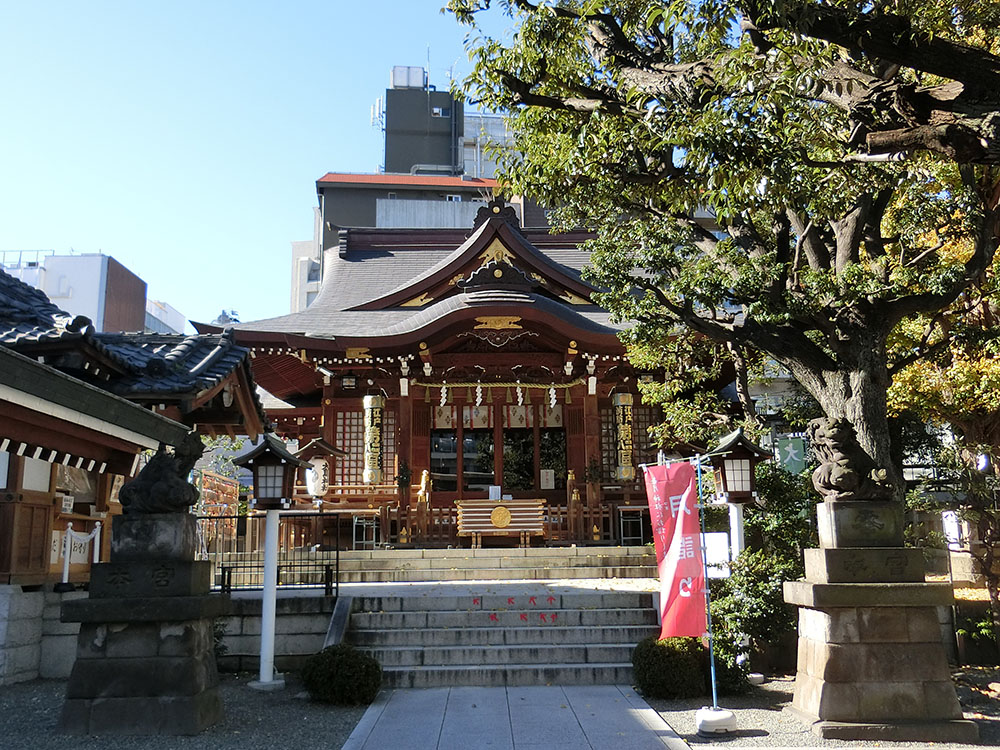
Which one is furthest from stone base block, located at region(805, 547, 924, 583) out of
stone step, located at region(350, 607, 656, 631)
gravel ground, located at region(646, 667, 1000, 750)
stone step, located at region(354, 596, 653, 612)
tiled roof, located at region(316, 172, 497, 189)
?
tiled roof, located at region(316, 172, 497, 189)

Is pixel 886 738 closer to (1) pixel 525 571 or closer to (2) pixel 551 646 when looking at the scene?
(2) pixel 551 646

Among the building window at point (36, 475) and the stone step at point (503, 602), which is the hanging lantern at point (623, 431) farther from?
the building window at point (36, 475)

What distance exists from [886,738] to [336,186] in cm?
3917

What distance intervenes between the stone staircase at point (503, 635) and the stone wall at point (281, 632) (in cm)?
45

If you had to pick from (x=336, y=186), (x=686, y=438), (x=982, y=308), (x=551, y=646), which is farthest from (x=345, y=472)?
(x=336, y=186)

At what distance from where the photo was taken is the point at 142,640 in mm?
7148

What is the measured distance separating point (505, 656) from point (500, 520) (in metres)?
6.65

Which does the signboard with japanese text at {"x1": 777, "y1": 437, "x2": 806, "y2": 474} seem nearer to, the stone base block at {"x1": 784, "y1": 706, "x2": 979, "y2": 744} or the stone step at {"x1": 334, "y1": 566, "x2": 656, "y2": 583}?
the stone step at {"x1": 334, "y1": 566, "x2": 656, "y2": 583}

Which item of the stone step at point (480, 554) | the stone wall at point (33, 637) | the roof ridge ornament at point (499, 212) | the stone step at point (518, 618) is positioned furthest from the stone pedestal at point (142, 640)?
the roof ridge ornament at point (499, 212)

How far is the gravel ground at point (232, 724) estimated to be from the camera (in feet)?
22.4

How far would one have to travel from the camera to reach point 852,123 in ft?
20.7

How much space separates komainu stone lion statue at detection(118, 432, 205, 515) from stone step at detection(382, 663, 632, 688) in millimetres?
3479

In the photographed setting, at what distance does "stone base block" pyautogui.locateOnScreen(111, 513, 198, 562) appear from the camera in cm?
733

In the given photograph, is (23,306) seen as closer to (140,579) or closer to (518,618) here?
(140,579)
